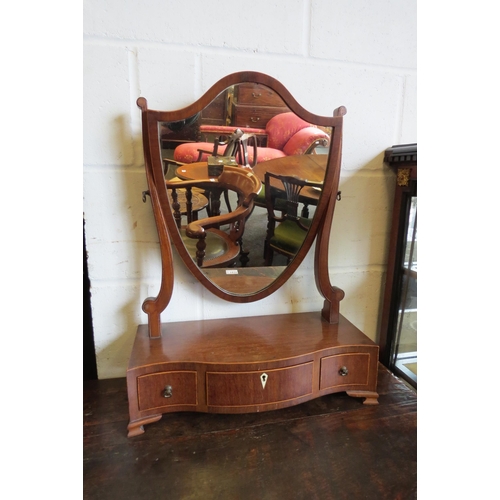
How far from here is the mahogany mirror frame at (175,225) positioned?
731 mm

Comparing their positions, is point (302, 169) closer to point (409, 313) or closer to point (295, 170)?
point (295, 170)

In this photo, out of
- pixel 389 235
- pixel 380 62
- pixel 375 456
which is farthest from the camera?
pixel 389 235

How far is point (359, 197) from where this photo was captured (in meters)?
0.97

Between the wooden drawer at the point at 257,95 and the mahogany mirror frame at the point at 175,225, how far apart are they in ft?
0.03

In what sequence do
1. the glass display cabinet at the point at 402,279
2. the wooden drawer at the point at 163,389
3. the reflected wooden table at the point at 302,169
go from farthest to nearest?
1. the glass display cabinet at the point at 402,279
2. the reflected wooden table at the point at 302,169
3. the wooden drawer at the point at 163,389

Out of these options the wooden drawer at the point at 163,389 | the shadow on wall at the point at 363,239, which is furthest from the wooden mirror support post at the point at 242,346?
the shadow on wall at the point at 363,239

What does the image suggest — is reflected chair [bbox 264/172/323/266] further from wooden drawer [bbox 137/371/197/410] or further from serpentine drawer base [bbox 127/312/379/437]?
wooden drawer [bbox 137/371/197/410]

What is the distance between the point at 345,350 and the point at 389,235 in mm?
415

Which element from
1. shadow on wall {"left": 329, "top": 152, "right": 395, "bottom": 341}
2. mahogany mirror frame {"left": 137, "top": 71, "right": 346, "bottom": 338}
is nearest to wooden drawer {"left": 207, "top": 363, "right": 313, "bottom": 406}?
mahogany mirror frame {"left": 137, "top": 71, "right": 346, "bottom": 338}

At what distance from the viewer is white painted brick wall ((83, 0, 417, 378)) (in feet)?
2.52

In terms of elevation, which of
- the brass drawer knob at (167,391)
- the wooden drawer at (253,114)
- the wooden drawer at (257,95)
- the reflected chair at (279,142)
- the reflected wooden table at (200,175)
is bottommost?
the brass drawer knob at (167,391)

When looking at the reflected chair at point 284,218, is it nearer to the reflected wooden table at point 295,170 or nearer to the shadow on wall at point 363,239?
the reflected wooden table at point 295,170

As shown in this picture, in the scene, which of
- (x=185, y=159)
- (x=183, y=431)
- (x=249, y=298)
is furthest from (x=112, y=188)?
(x=183, y=431)
